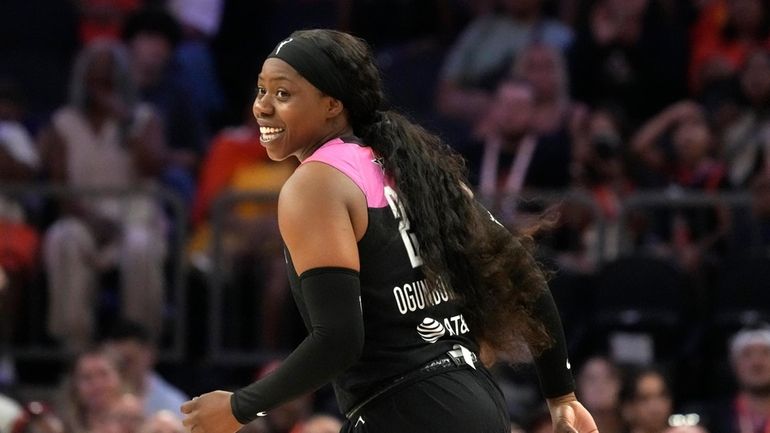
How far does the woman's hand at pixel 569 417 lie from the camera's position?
420 cm

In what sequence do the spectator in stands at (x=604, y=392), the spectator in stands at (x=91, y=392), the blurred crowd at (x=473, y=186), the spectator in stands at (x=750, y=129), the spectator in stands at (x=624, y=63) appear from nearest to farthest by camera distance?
the spectator in stands at (x=604, y=392) < the spectator in stands at (x=91, y=392) < the blurred crowd at (x=473, y=186) < the spectator in stands at (x=750, y=129) < the spectator in stands at (x=624, y=63)

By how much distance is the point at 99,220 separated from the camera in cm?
945

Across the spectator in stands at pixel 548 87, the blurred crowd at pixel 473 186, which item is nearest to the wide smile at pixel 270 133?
the blurred crowd at pixel 473 186

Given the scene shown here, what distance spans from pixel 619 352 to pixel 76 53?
508 cm

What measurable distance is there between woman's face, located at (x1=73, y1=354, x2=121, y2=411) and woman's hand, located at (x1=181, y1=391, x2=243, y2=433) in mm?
4876

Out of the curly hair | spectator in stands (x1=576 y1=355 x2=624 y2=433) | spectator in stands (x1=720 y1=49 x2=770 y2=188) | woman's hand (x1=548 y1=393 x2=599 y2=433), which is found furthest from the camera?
spectator in stands (x1=720 y1=49 x2=770 y2=188)

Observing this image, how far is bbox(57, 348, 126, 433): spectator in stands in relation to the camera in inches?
334

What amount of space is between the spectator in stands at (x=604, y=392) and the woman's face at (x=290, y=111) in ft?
14.8

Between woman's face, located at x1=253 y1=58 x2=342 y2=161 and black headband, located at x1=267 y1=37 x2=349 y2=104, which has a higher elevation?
black headband, located at x1=267 y1=37 x2=349 y2=104

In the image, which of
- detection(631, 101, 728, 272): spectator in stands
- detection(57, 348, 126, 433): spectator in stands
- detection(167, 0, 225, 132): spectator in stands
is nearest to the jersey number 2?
detection(57, 348, 126, 433): spectator in stands

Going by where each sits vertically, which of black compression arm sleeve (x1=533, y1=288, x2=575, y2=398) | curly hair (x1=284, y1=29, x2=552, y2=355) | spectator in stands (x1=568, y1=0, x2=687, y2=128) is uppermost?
curly hair (x1=284, y1=29, x2=552, y2=355)

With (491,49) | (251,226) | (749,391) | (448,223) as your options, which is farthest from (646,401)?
(448,223)

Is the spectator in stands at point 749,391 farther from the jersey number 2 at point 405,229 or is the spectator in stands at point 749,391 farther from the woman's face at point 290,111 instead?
the woman's face at point 290,111

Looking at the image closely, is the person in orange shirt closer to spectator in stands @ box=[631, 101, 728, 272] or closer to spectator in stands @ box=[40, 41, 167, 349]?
spectator in stands @ box=[40, 41, 167, 349]
